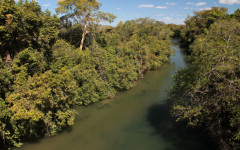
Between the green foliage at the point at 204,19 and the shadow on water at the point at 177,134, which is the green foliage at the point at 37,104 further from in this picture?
the green foliage at the point at 204,19

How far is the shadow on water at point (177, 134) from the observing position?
12.9 m

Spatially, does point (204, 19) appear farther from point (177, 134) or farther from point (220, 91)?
point (220, 91)

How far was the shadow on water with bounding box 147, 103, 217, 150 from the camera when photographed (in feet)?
42.2

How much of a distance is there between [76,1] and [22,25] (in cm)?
1059

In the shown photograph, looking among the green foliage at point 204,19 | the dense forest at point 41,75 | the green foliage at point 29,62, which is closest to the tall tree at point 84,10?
the dense forest at point 41,75

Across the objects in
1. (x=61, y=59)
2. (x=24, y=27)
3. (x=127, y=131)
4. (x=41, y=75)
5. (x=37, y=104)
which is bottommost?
(x=127, y=131)

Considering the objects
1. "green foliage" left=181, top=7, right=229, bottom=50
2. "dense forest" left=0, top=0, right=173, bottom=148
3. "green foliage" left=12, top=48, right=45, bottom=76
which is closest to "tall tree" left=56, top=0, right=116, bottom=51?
"dense forest" left=0, top=0, right=173, bottom=148

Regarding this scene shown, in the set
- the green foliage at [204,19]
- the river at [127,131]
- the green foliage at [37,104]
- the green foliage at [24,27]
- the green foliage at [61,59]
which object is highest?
the green foliage at [204,19]

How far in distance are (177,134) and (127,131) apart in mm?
4220

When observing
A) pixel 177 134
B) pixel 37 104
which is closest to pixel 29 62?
pixel 37 104

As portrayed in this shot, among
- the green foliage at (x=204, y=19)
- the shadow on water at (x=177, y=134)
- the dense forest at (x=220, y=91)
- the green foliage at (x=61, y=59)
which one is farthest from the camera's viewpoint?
the green foliage at (x=204, y=19)

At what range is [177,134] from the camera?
1418 cm

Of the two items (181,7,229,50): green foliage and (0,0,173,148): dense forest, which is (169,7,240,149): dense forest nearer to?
(0,0,173,148): dense forest

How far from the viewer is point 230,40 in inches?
466
